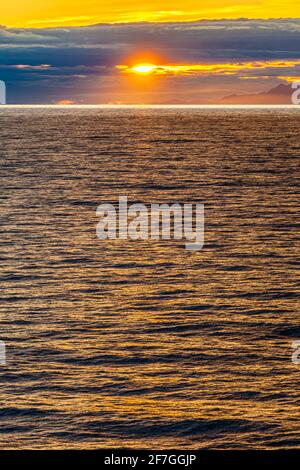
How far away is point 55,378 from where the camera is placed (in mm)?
37844

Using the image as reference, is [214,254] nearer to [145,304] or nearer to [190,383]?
[145,304]

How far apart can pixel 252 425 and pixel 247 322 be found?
45.4 feet

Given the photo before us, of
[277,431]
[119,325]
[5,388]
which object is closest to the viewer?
[277,431]

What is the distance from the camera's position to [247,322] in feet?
153

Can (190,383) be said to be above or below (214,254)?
below

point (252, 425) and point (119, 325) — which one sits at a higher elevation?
point (119, 325)

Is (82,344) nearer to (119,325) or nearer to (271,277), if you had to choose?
(119,325)

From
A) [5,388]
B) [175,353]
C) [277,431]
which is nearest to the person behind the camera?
[277,431]

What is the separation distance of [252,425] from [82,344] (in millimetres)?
12382
